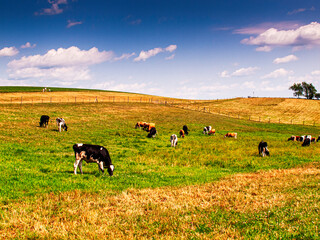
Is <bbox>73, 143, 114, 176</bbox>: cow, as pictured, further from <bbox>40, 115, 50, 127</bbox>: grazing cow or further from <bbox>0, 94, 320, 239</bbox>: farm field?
<bbox>40, 115, 50, 127</bbox>: grazing cow

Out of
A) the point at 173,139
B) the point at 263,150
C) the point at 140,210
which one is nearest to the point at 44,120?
the point at 173,139

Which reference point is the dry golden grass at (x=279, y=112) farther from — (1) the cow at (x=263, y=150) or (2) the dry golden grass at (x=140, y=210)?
(2) the dry golden grass at (x=140, y=210)

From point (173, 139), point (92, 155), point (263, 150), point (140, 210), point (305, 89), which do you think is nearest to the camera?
point (140, 210)

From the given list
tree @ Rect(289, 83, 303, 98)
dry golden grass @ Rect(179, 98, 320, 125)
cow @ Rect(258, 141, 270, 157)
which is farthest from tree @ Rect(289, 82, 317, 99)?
cow @ Rect(258, 141, 270, 157)

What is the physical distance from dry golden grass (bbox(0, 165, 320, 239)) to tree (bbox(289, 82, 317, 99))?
135809 millimetres

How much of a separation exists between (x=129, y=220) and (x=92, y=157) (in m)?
6.15

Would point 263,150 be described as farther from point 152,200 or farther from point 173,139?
point 152,200

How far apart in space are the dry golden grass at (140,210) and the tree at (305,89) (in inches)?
5347

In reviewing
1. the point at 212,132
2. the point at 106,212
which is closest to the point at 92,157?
the point at 106,212

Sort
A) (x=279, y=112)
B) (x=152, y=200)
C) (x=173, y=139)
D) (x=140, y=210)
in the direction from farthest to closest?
(x=279, y=112)
(x=173, y=139)
(x=152, y=200)
(x=140, y=210)

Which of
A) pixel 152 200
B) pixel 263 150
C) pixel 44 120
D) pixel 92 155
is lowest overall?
pixel 152 200

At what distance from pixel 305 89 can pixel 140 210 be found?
144 metres

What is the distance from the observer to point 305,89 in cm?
12712

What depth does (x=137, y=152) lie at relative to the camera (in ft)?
67.3
